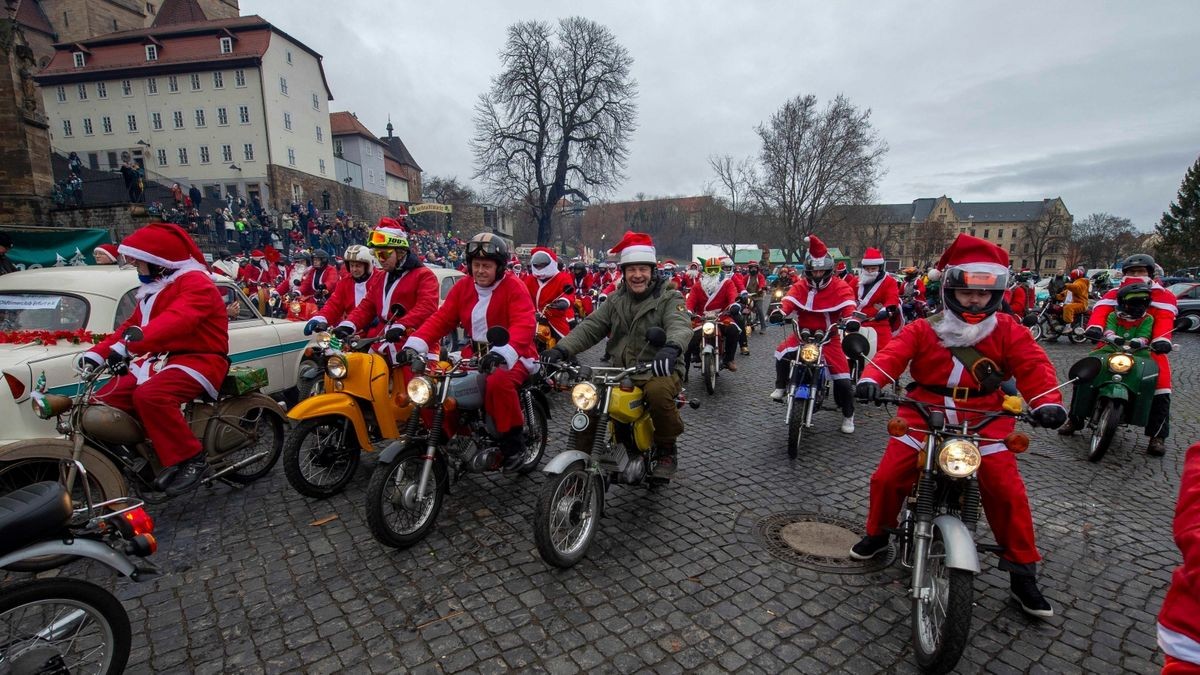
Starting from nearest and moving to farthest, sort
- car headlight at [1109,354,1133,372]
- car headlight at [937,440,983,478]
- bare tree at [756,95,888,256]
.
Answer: car headlight at [937,440,983,478], car headlight at [1109,354,1133,372], bare tree at [756,95,888,256]

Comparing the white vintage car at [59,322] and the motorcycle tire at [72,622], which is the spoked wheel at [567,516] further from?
the white vintage car at [59,322]

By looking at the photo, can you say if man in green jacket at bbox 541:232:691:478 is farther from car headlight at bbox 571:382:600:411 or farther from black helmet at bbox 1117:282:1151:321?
black helmet at bbox 1117:282:1151:321

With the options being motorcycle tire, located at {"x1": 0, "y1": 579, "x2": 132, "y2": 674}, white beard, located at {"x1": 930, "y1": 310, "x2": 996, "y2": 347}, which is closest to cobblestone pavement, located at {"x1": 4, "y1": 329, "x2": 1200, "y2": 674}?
motorcycle tire, located at {"x1": 0, "y1": 579, "x2": 132, "y2": 674}

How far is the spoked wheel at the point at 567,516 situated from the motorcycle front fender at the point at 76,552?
1.94m

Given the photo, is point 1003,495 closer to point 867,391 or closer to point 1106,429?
point 867,391

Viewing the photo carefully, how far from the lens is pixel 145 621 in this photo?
3.14 metres

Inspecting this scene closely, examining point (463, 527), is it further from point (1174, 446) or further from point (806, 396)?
A: point (1174, 446)

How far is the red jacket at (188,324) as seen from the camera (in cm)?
409

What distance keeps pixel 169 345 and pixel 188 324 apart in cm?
20

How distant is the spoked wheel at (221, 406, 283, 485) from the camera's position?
193 inches

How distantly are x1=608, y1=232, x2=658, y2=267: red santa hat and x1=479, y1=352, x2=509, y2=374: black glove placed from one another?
1.13 meters

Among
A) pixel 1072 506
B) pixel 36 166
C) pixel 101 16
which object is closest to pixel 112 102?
pixel 101 16

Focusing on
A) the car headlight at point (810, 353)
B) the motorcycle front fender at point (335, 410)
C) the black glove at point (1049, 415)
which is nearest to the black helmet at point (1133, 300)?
the car headlight at point (810, 353)

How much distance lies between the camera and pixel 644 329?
14.5 feet
